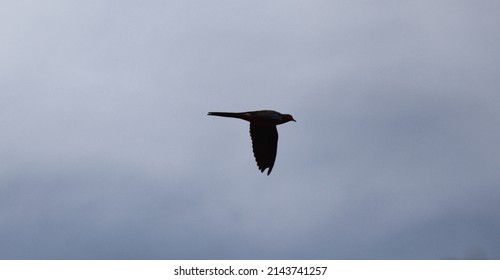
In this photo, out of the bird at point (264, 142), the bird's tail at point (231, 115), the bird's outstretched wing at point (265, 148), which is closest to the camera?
the bird's tail at point (231, 115)

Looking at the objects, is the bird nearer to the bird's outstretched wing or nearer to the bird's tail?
the bird's outstretched wing

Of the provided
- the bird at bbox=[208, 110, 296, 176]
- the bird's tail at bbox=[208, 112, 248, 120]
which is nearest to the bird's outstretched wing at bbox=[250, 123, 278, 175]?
the bird at bbox=[208, 110, 296, 176]

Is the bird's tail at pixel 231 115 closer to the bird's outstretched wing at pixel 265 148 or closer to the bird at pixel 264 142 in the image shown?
the bird at pixel 264 142

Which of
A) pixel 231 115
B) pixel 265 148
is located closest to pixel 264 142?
pixel 265 148

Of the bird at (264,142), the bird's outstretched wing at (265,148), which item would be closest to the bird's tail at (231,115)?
the bird at (264,142)

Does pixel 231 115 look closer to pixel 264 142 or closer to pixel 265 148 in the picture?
pixel 264 142

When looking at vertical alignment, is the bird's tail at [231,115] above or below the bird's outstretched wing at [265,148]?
above
